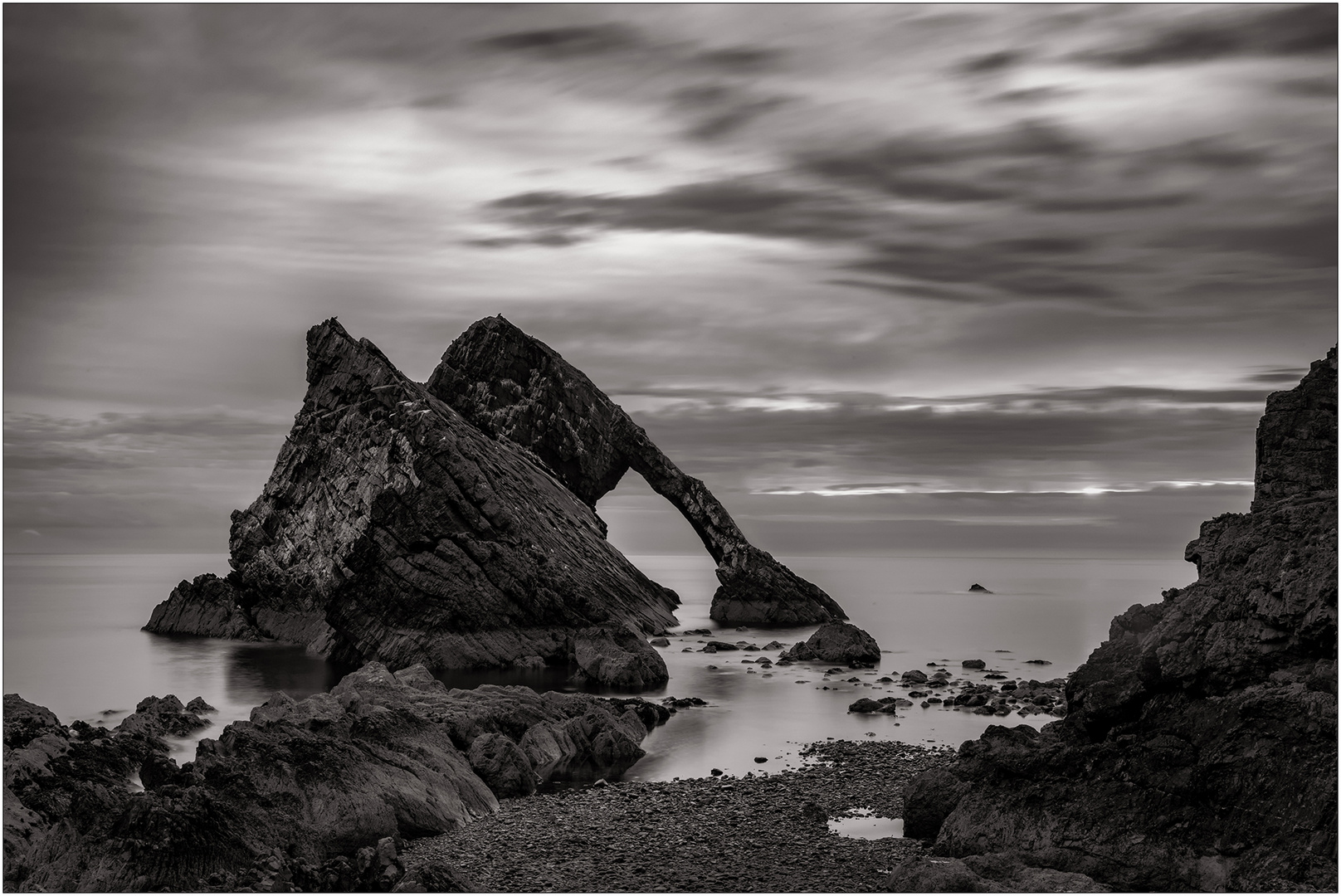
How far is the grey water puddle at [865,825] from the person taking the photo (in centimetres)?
2078

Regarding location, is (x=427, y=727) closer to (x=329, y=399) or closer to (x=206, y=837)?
(x=206, y=837)

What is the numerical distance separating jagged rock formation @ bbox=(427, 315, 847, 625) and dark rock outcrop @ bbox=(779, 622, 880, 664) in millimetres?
21141

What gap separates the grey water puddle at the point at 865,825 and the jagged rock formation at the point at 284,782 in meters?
7.44

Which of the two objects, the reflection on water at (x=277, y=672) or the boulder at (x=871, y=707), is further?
the reflection on water at (x=277, y=672)

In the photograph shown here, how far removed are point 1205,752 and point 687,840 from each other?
30.0 feet

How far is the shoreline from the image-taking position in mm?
17859

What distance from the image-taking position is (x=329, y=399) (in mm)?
61062

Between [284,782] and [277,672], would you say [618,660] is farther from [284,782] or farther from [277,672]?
[284,782]

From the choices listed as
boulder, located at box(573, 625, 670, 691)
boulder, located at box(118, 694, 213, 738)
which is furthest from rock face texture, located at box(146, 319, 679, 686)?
boulder, located at box(118, 694, 213, 738)

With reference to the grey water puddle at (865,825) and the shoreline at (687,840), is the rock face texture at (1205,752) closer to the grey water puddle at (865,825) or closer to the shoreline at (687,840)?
the grey water puddle at (865,825)

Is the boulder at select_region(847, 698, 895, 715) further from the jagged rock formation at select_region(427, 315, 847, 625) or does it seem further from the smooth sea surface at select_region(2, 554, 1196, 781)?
the jagged rock formation at select_region(427, 315, 847, 625)

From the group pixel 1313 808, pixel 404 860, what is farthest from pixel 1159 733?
pixel 404 860

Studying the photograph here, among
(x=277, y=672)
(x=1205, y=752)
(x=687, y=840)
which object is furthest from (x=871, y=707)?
(x=277, y=672)

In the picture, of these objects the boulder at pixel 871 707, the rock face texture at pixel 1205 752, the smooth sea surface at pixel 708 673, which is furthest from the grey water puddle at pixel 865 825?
the boulder at pixel 871 707
